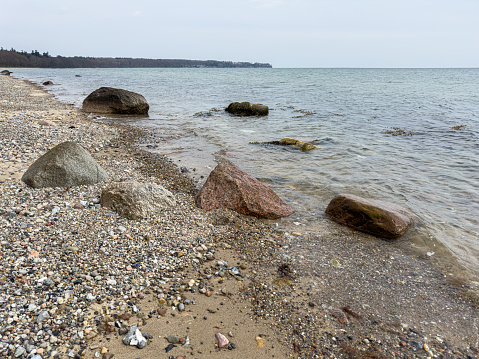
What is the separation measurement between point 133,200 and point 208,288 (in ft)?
7.67

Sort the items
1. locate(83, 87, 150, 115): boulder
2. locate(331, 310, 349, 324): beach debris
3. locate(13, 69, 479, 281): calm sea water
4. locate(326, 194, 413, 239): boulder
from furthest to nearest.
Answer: locate(83, 87, 150, 115): boulder
locate(13, 69, 479, 281): calm sea water
locate(326, 194, 413, 239): boulder
locate(331, 310, 349, 324): beach debris

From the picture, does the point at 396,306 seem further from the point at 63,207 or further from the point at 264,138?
the point at 264,138

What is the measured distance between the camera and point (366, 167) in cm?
989

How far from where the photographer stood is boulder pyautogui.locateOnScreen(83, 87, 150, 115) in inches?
716

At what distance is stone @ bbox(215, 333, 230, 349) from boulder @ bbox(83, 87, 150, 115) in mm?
17569

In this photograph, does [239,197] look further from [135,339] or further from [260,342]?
[135,339]

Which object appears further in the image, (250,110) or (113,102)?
(250,110)

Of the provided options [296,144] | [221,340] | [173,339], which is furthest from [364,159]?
[173,339]

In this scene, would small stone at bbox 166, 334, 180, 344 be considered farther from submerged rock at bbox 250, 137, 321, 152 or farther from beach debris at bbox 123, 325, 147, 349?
submerged rock at bbox 250, 137, 321, 152

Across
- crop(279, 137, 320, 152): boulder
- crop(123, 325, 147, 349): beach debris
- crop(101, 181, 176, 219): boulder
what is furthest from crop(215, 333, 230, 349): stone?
crop(279, 137, 320, 152): boulder

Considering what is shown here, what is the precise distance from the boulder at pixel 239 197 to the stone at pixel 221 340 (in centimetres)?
314

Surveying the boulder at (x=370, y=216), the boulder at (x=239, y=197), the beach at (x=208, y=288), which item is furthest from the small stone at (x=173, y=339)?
the boulder at (x=370, y=216)

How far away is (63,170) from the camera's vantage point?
6020mm

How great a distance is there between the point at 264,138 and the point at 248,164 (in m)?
4.25
